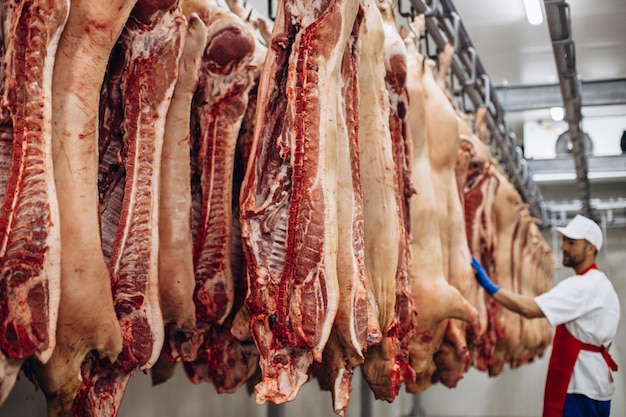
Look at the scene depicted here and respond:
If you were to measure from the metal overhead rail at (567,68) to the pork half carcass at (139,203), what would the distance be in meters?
2.57

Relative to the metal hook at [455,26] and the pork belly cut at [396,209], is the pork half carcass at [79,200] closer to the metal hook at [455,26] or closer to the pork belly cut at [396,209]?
the pork belly cut at [396,209]

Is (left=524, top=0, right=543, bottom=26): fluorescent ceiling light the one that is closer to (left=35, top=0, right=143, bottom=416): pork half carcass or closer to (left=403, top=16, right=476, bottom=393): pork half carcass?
(left=403, top=16, right=476, bottom=393): pork half carcass

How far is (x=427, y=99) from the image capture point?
3.79 metres

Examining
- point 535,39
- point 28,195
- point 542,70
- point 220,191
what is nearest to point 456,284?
point 220,191

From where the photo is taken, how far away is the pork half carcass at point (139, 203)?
2.12 meters

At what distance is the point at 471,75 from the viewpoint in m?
5.16

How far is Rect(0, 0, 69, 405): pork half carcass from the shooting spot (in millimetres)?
1782

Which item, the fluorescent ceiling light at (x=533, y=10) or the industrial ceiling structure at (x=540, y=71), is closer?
the fluorescent ceiling light at (x=533, y=10)

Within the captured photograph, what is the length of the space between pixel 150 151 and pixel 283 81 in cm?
42

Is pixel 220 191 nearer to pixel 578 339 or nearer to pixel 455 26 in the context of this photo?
pixel 455 26

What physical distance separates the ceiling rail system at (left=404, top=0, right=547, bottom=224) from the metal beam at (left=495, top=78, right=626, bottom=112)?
0.78 m

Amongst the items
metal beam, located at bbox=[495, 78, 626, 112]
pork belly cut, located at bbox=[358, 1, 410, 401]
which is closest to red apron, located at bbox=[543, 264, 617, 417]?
pork belly cut, located at bbox=[358, 1, 410, 401]

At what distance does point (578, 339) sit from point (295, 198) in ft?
10.9

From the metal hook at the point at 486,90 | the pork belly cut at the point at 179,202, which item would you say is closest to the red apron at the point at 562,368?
the metal hook at the point at 486,90
